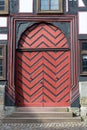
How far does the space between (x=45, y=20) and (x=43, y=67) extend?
1561 mm

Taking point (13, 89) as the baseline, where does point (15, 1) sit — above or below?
above

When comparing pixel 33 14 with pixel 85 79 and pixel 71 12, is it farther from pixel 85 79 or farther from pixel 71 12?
pixel 85 79

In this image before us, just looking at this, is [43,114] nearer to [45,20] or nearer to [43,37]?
[43,37]

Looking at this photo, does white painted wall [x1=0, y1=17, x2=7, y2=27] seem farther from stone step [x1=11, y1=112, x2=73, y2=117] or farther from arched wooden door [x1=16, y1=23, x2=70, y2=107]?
stone step [x1=11, y1=112, x2=73, y2=117]

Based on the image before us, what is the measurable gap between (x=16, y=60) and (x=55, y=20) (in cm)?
185

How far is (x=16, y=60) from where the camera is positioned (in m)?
12.7

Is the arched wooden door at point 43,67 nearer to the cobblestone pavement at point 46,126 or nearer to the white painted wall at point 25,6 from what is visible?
the white painted wall at point 25,6

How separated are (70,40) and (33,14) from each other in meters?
1.50

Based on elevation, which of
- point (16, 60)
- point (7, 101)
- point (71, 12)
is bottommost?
point (7, 101)

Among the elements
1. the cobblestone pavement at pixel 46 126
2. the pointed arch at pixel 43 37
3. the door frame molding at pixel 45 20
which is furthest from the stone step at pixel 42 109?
the pointed arch at pixel 43 37

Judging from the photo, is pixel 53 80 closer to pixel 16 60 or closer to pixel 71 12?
pixel 16 60

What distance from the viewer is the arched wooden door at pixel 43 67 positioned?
1265cm

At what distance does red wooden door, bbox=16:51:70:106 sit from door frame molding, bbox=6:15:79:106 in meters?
0.24

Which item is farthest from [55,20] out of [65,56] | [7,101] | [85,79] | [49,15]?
[7,101]
